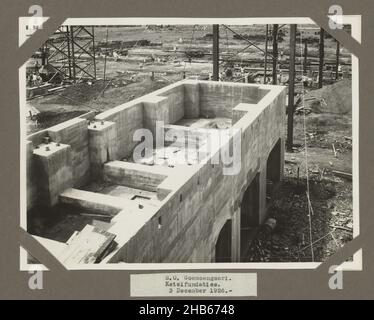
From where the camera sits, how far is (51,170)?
12.6m

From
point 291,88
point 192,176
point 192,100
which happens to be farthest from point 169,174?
point 291,88

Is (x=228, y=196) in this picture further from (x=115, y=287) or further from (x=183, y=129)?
(x=115, y=287)

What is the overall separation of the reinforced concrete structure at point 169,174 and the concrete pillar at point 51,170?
0.09 feet

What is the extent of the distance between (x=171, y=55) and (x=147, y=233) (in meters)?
36.7

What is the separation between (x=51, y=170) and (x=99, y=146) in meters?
2.52

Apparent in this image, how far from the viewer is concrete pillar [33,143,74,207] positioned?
12.5m

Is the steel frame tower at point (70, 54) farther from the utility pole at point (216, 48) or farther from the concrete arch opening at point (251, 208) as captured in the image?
the concrete arch opening at point (251, 208)

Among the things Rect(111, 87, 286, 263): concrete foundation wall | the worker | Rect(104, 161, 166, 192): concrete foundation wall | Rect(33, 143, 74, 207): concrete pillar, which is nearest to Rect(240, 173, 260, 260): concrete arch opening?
Rect(111, 87, 286, 263): concrete foundation wall

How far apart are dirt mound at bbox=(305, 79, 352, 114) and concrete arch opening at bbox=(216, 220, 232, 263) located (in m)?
15.2

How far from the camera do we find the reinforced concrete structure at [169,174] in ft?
33.7

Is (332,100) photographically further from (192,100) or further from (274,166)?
(192,100)

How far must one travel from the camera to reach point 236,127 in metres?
14.4
